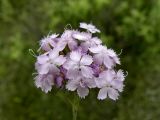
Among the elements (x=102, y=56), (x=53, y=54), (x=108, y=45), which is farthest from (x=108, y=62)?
(x=108, y=45)

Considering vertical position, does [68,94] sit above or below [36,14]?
below

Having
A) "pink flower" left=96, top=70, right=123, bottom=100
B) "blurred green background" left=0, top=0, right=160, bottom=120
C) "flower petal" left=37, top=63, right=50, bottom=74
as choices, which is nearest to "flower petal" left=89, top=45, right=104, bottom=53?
"pink flower" left=96, top=70, right=123, bottom=100

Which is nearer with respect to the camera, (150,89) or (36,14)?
(150,89)

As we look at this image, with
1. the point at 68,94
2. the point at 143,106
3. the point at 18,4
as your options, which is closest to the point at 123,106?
the point at 143,106

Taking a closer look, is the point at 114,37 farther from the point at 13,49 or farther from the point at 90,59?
the point at 90,59

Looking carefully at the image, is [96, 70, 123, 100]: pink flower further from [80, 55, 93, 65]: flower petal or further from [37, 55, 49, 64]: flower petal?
[37, 55, 49, 64]: flower petal

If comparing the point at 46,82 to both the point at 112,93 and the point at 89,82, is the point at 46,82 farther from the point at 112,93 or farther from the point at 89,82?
the point at 112,93

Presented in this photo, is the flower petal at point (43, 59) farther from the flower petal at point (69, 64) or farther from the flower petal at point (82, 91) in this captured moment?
the flower petal at point (82, 91)

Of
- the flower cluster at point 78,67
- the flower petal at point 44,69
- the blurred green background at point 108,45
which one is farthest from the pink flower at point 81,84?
the blurred green background at point 108,45
